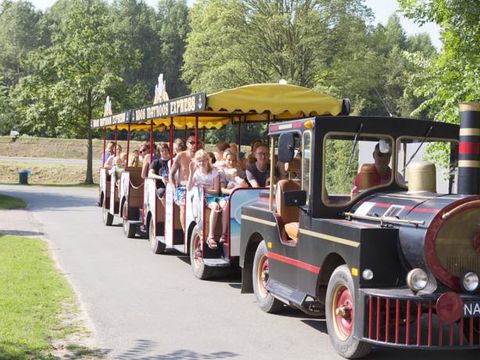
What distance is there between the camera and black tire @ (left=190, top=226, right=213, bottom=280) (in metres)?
10.6

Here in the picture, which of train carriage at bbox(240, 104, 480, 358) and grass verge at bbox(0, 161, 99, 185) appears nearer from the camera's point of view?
train carriage at bbox(240, 104, 480, 358)

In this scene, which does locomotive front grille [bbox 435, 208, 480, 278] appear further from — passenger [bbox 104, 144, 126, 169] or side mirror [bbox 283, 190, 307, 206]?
passenger [bbox 104, 144, 126, 169]

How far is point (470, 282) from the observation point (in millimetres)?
6035

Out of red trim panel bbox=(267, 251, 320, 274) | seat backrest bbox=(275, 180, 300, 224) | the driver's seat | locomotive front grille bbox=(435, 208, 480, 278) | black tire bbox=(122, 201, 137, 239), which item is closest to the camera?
locomotive front grille bbox=(435, 208, 480, 278)

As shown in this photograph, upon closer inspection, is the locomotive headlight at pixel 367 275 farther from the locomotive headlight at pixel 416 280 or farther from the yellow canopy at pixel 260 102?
the yellow canopy at pixel 260 102

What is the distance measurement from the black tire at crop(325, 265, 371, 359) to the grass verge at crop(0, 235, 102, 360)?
2.04 meters

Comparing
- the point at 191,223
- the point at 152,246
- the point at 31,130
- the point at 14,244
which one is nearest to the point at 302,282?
the point at 191,223

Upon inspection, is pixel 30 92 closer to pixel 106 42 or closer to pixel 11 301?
pixel 106 42

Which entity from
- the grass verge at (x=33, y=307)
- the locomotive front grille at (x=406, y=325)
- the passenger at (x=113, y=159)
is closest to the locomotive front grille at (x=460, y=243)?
the locomotive front grille at (x=406, y=325)

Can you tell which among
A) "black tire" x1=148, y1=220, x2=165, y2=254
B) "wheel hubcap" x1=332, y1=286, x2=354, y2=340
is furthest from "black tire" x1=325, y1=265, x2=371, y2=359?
"black tire" x1=148, y1=220, x2=165, y2=254

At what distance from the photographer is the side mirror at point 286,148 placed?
289 inches

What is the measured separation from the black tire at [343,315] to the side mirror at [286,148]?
128 centimetres

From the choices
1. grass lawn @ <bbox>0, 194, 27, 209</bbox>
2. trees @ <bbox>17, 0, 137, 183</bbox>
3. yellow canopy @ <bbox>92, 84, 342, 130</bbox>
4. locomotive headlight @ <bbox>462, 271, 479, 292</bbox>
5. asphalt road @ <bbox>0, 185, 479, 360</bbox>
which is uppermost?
trees @ <bbox>17, 0, 137, 183</bbox>

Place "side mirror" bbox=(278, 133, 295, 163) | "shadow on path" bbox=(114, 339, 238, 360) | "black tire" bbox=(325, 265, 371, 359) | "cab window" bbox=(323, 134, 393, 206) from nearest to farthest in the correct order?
"black tire" bbox=(325, 265, 371, 359), "shadow on path" bbox=(114, 339, 238, 360), "cab window" bbox=(323, 134, 393, 206), "side mirror" bbox=(278, 133, 295, 163)
